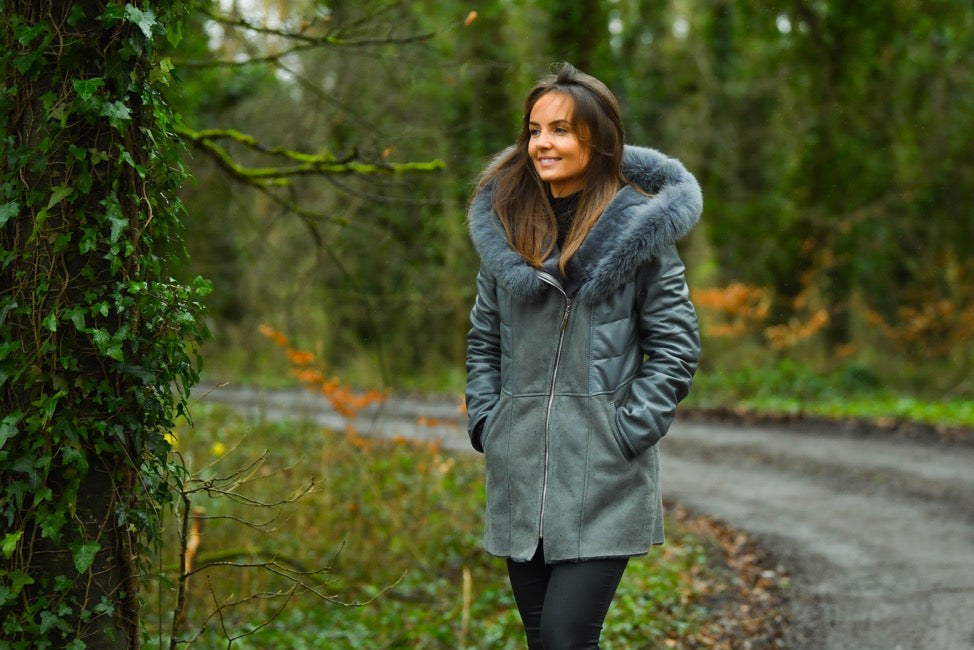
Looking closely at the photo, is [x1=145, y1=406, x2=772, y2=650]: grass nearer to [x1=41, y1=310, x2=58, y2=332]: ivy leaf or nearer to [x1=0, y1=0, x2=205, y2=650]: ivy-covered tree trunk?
[x1=0, y1=0, x2=205, y2=650]: ivy-covered tree trunk

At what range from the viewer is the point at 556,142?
9.56 feet

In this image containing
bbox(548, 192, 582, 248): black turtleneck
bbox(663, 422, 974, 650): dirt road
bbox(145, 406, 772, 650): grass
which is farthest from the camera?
bbox(145, 406, 772, 650): grass

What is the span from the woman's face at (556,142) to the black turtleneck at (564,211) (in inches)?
4.1

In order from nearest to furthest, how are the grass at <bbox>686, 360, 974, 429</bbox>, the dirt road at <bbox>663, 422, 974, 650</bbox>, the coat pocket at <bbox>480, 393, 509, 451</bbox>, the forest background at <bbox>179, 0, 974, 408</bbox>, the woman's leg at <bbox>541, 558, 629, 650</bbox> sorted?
the woman's leg at <bbox>541, 558, 629, 650</bbox>
the coat pocket at <bbox>480, 393, 509, 451</bbox>
the dirt road at <bbox>663, 422, 974, 650</bbox>
the grass at <bbox>686, 360, 974, 429</bbox>
the forest background at <bbox>179, 0, 974, 408</bbox>

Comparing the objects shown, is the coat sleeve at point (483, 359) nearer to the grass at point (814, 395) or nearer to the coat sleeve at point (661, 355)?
the coat sleeve at point (661, 355)

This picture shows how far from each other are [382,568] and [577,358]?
5.13 metres

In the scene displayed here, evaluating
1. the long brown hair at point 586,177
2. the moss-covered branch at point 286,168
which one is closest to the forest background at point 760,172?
the moss-covered branch at point 286,168

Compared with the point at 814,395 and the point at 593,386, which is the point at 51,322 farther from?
the point at 814,395

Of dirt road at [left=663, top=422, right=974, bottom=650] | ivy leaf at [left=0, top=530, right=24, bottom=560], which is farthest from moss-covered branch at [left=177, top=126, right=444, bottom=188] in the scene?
dirt road at [left=663, top=422, right=974, bottom=650]

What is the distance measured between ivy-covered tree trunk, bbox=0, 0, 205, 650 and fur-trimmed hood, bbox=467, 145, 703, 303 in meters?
1.02

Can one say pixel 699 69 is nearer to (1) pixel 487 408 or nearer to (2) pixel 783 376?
(2) pixel 783 376

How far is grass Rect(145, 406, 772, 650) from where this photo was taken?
5.50 metres

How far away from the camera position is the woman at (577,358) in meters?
2.71

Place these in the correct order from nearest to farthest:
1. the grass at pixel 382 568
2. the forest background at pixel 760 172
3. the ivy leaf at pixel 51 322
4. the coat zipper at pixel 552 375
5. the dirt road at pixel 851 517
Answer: the ivy leaf at pixel 51 322, the coat zipper at pixel 552 375, the dirt road at pixel 851 517, the grass at pixel 382 568, the forest background at pixel 760 172
